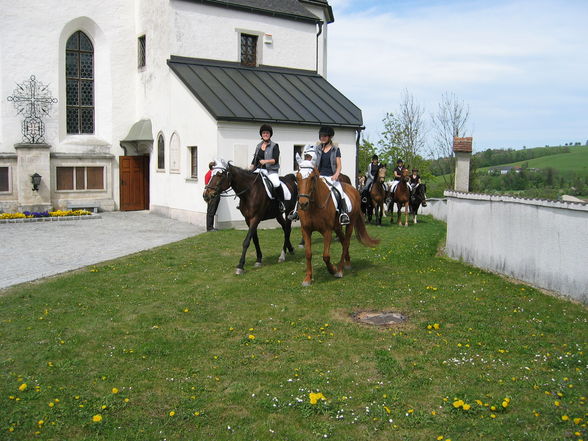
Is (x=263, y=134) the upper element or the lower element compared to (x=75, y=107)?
lower

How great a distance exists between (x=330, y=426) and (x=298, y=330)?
110 inches

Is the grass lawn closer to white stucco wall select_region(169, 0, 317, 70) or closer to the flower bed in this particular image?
the flower bed

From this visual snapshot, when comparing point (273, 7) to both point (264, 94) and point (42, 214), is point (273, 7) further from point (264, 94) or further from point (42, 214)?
point (42, 214)

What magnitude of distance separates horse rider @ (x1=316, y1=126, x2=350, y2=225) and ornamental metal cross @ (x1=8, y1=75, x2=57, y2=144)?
17038 millimetres

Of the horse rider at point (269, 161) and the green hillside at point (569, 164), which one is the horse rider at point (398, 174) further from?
the horse rider at point (269, 161)

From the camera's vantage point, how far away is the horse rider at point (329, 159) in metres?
11.1

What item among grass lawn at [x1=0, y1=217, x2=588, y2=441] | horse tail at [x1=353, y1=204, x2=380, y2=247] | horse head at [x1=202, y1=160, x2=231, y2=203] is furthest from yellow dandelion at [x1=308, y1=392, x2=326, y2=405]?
horse tail at [x1=353, y1=204, x2=380, y2=247]

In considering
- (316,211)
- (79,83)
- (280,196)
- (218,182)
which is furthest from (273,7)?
(316,211)

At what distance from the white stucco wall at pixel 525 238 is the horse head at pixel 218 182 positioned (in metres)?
5.50

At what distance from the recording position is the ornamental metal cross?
24062mm

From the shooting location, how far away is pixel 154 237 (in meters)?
18.0

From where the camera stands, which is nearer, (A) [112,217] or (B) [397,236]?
(B) [397,236]

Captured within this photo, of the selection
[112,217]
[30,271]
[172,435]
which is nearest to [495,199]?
[172,435]

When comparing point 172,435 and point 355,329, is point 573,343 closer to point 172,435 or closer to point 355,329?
point 355,329
